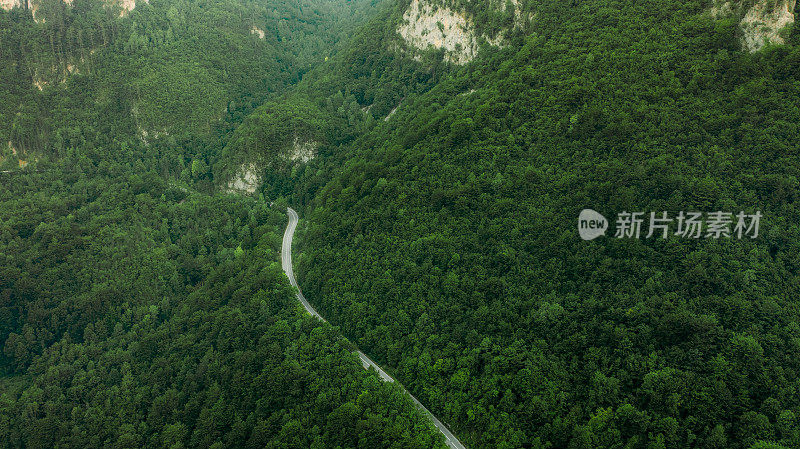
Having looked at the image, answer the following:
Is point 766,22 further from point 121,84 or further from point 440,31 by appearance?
point 121,84

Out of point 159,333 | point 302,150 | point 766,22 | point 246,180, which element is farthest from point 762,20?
point 246,180

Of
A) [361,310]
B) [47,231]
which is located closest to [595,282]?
[361,310]

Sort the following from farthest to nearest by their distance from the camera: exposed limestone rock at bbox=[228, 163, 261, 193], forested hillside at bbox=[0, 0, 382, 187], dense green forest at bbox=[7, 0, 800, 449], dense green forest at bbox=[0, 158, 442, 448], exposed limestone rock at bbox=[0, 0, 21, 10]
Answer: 1. exposed limestone rock at bbox=[0, 0, 21, 10]
2. forested hillside at bbox=[0, 0, 382, 187]
3. exposed limestone rock at bbox=[228, 163, 261, 193]
4. dense green forest at bbox=[0, 158, 442, 448]
5. dense green forest at bbox=[7, 0, 800, 449]

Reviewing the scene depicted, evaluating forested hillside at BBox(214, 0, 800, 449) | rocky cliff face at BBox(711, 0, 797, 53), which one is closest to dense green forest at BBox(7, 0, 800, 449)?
forested hillside at BBox(214, 0, 800, 449)

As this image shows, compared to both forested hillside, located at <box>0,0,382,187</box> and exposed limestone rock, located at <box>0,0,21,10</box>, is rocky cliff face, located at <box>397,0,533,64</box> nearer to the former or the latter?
forested hillside, located at <box>0,0,382,187</box>

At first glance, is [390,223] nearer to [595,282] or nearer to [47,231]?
[595,282]

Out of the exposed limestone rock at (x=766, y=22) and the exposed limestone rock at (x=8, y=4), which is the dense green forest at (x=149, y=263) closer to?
the exposed limestone rock at (x=8, y=4)
